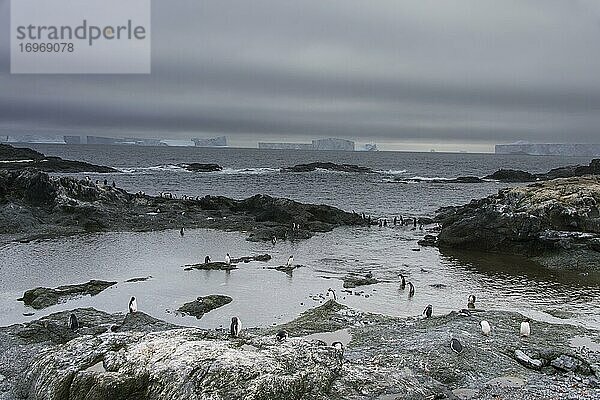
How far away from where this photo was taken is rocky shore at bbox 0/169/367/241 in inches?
1815

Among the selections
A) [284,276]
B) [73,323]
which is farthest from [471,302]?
[73,323]

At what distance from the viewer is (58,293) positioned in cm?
2639

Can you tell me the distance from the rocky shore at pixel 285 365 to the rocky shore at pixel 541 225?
17.0 meters

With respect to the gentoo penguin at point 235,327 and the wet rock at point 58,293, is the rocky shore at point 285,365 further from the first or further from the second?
the wet rock at point 58,293

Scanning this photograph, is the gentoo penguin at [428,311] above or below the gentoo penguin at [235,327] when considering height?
below

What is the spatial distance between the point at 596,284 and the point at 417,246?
50.8 feet

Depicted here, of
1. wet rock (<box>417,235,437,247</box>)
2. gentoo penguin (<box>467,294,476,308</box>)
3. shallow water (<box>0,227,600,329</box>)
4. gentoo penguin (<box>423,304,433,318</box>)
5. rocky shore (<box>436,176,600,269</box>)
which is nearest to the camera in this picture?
gentoo penguin (<box>423,304,433,318</box>)

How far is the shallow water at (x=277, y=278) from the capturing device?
1008 inches

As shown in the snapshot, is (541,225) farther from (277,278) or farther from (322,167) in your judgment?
(322,167)

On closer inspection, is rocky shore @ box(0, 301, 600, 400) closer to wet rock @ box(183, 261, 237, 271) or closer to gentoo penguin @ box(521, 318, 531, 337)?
gentoo penguin @ box(521, 318, 531, 337)

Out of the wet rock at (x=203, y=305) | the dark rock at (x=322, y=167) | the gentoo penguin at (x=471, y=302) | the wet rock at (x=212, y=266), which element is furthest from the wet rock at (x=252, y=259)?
the dark rock at (x=322, y=167)

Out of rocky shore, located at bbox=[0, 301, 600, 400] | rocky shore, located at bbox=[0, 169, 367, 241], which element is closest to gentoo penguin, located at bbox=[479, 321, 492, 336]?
rocky shore, located at bbox=[0, 301, 600, 400]

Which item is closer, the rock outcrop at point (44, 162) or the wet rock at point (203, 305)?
the wet rock at point (203, 305)

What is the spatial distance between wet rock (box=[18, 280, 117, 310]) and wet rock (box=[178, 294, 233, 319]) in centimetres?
582
